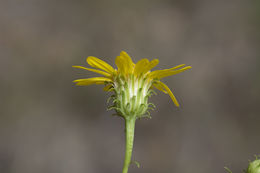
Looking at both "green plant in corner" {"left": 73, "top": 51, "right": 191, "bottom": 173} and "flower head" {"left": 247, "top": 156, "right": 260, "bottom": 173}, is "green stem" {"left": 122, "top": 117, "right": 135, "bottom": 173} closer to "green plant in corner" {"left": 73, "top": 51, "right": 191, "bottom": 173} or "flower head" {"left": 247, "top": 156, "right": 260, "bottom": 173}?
"green plant in corner" {"left": 73, "top": 51, "right": 191, "bottom": 173}

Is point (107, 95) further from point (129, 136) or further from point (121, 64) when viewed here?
point (129, 136)

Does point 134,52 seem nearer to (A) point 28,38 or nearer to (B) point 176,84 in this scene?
(B) point 176,84

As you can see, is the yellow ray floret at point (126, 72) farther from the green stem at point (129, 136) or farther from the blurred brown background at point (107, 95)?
the blurred brown background at point (107, 95)

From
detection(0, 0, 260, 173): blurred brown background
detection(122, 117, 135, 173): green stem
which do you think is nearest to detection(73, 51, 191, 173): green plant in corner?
detection(122, 117, 135, 173): green stem

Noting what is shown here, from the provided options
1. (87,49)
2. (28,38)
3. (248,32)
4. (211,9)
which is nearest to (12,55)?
(28,38)

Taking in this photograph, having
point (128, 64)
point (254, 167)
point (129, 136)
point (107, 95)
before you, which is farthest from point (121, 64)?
point (107, 95)

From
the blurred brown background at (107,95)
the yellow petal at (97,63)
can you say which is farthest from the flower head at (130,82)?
the blurred brown background at (107,95)
